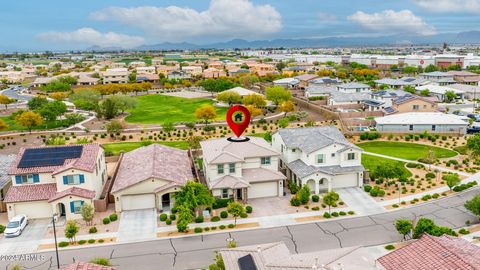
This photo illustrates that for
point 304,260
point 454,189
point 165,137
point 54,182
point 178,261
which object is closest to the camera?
point 304,260

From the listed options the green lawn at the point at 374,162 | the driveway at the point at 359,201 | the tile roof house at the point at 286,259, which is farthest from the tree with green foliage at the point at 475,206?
the tile roof house at the point at 286,259

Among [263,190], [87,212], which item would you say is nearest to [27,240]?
[87,212]

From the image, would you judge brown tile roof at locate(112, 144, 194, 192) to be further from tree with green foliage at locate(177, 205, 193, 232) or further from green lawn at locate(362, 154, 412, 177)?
green lawn at locate(362, 154, 412, 177)

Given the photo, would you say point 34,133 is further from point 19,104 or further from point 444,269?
point 444,269

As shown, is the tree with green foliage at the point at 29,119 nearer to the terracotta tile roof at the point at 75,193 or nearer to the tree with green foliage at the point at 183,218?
the terracotta tile roof at the point at 75,193

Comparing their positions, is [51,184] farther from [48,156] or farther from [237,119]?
[237,119]

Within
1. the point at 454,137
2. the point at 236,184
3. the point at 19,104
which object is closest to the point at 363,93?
the point at 454,137
